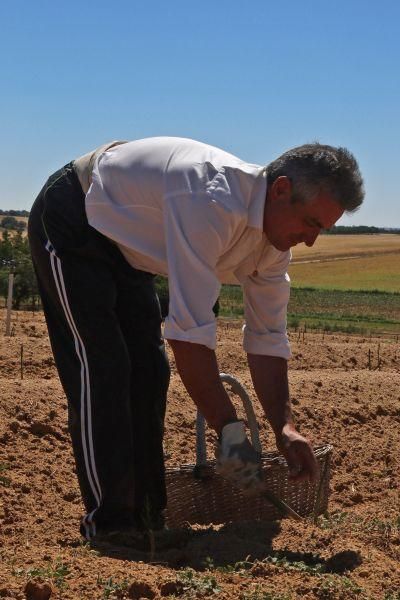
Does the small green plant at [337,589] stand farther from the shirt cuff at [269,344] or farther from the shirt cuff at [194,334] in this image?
the shirt cuff at [269,344]

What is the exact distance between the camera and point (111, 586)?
3.05 m

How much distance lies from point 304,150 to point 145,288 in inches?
42.4

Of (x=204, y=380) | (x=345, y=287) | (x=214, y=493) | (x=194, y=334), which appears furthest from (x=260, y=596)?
(x=345, y=287)

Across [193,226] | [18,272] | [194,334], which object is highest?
[193,226]

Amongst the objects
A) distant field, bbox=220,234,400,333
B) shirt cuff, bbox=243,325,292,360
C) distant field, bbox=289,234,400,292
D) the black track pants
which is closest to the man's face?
shirt cuff, bbox=243,325,292,360

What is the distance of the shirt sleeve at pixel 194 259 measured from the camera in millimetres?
3336

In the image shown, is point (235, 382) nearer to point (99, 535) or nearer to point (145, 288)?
point (145, 288)

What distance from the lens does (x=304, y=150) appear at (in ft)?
11.2

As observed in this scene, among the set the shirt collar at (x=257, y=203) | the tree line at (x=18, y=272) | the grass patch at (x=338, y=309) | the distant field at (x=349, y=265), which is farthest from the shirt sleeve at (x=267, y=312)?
the distant field at (x=349, y=265)

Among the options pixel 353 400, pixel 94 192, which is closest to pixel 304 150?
pixel 94 192

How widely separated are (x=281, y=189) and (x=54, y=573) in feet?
4.74

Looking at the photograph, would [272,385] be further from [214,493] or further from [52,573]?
[52,573]

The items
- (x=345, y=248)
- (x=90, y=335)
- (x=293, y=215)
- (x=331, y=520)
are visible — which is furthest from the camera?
(x=345, y=248)

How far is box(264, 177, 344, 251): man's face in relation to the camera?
340 centimetres
